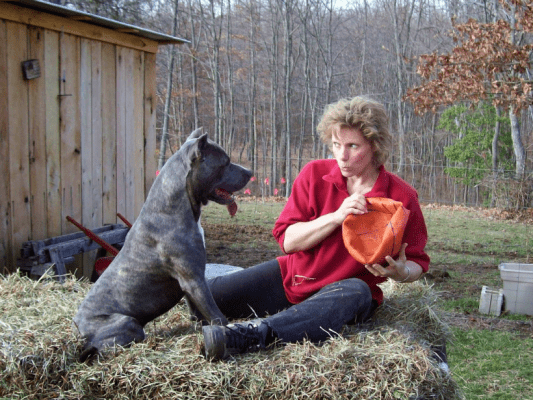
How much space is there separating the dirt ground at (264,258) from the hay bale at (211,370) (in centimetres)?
246

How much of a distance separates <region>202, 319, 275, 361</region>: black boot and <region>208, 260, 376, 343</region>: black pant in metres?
0.06

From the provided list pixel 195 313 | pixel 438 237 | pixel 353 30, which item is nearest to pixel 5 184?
pixel 195 313

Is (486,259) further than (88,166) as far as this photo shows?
Yes

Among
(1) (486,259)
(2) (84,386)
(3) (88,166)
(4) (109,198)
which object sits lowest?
(1) (486,259)

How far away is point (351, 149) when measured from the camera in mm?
2816

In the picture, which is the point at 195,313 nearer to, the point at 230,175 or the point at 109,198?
the point at 230,175

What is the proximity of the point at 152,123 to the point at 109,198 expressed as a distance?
1.17m

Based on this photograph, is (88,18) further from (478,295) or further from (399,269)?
(478,295)

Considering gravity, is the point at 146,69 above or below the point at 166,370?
above

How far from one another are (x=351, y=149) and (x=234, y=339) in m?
1.19

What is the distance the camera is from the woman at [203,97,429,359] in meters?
2.56

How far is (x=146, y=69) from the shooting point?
21.1 ft

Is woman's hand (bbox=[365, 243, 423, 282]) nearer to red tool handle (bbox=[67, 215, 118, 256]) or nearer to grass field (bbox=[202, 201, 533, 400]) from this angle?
grass field (bbox=[202, 201, 533, 400])

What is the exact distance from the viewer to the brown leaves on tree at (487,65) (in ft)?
27.5
